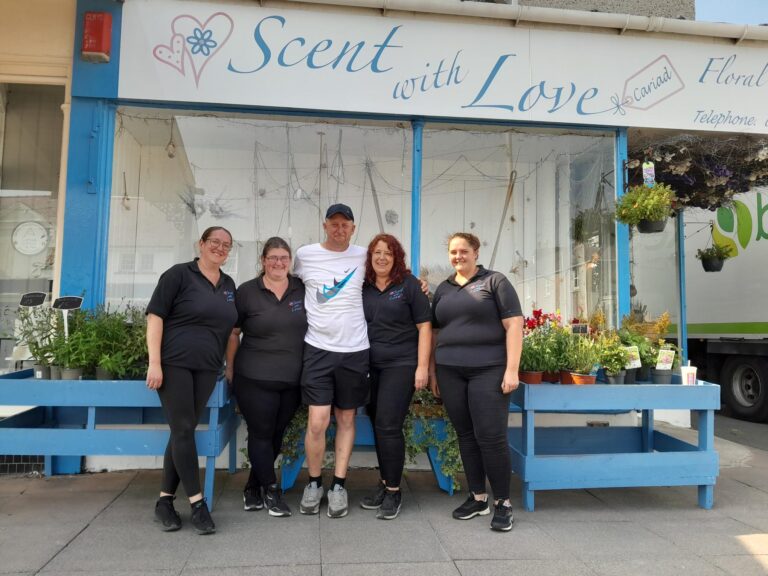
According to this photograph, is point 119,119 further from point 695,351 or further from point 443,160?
point 695,351

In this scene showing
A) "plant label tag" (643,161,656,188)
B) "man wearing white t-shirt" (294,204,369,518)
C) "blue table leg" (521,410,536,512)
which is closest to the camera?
"man wearing white t-shirt" (294,204,369,518)

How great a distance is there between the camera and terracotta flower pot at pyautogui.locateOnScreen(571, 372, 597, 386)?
3.79 m

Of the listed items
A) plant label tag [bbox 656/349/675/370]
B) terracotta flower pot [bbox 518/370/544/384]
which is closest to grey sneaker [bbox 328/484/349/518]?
terracotta flower pot [bbox 518/370/544/384]

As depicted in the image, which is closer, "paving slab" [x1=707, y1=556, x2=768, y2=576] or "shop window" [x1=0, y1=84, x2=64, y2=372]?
"paving slab" [x1=707, y1=556, x2=768, y2=576]

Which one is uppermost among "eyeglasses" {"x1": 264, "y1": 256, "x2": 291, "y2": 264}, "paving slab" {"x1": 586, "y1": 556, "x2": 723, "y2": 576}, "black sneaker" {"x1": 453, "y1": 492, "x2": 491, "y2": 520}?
"eyeglasses" {"x1": 264, "y1": 256, "x2": 291, "y2": 264}

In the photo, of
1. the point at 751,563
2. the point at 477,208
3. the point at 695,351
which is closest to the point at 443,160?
the point at 477,208

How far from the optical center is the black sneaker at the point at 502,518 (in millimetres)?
3295

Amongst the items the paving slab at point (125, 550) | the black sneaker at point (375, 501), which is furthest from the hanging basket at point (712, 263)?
the paving slab at point (125, 550)

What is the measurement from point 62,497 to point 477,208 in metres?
4.49

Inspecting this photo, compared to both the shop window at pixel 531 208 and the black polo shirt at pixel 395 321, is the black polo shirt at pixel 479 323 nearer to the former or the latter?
the black polo shirt at pixel 395 321

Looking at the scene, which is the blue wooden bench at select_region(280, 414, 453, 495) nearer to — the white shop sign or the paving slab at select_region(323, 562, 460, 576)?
the paving slab at select_region(323, 562, 460, 576)

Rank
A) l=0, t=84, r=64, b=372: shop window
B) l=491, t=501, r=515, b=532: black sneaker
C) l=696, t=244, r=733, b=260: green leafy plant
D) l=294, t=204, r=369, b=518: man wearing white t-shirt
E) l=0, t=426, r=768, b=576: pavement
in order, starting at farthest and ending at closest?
l=696, t=244, r=733, b=260: green leafy plant < l=0, t=84, r=64, b=372: shop window < l=294, t=204, r=369, b=518: man wearing white t-shirt < l=491, t=501, r=515, b=532: black sneaker < l=0, t=426, r=768, b=576: pavement

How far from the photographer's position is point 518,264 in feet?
19.7

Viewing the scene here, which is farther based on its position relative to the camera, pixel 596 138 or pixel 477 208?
pixel 477 208
